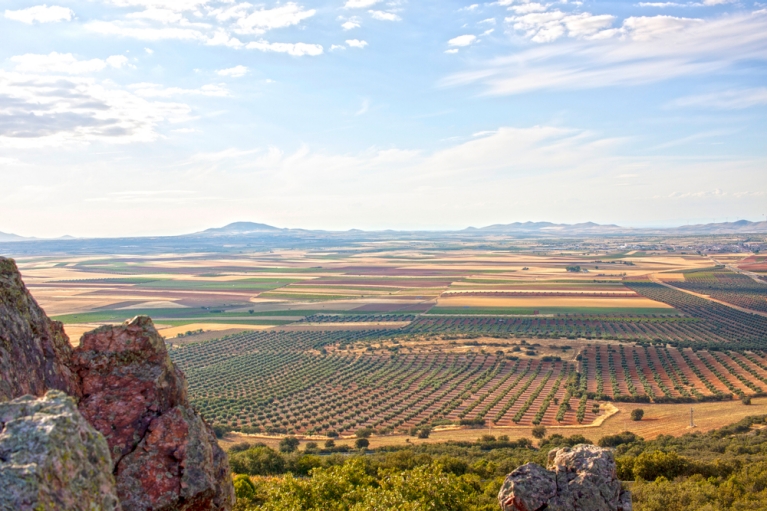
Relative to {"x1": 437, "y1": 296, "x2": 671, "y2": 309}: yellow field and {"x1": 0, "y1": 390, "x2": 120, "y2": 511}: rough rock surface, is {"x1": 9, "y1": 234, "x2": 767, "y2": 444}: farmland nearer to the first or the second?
{"x1": 437, "y1": 296, "x2": 671, "y2": 309}: yellow field

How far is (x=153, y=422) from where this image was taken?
9.84 meters

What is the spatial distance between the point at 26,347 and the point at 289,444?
35994mm

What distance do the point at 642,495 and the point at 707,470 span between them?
320 inches

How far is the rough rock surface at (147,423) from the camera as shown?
9.24 m

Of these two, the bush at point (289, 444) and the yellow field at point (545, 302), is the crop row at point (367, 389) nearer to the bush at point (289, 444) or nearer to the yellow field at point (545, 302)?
the bush at point (289, 444)

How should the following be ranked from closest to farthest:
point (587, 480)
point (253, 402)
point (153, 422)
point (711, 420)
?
point (153, 422) → point (587, 480) → point (711, 420) → point (253, 402)

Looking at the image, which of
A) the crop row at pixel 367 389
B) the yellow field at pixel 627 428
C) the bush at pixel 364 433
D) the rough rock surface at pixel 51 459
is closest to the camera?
the rough rock surface at pixel 51 459

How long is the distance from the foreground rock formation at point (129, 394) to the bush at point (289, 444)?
1303 inches

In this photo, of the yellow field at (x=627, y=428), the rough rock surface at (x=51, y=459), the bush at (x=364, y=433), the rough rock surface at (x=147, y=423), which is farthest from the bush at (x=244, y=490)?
the bush at (x=364, y=433)

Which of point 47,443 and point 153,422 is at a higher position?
point 47,443

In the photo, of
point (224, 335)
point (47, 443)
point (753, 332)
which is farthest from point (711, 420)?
point (224, 335)

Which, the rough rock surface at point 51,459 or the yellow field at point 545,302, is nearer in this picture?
the rough rock surface at point 51,459

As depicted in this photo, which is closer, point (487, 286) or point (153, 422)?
point (153, 422)

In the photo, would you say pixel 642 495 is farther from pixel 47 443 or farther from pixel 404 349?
pixel 404 349
